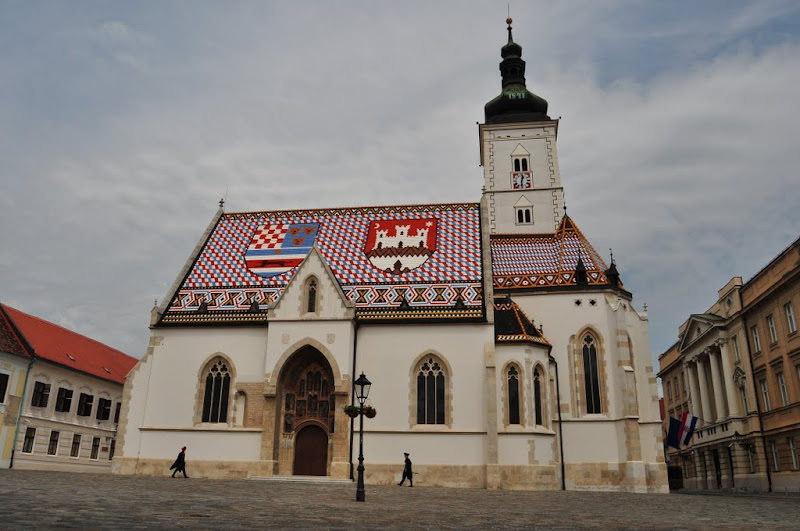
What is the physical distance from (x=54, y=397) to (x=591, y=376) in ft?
102

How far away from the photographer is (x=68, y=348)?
42250mm

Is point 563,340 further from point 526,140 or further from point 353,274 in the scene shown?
point 526,140

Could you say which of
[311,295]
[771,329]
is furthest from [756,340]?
[311,295]

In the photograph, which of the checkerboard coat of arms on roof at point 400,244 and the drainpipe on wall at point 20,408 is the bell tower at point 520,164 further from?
the drainpipe on wall at point 20,408

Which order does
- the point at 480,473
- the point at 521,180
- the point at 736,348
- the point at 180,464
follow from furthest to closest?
the point at 521,180 < the point at 736,348 < the point at 180,464 < the point at 480,473

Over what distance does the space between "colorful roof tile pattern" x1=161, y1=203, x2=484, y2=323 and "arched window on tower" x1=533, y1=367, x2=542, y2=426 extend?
12.5 ft

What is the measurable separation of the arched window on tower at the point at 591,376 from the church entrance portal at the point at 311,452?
12463 mm

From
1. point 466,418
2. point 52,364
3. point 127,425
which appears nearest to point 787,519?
point 466,418

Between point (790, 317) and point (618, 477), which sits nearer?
point (618, 477)

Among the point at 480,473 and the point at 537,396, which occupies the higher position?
the point at 537,396

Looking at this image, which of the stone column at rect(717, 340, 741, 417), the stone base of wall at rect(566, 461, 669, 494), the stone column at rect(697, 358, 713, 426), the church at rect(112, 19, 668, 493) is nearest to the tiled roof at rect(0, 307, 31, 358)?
the church at rect(112, 19, 668, 493)

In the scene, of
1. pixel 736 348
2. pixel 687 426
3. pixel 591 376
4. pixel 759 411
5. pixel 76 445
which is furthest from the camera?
pixel 736 348

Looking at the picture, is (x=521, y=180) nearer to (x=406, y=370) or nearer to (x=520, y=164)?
(x=520, y=164)

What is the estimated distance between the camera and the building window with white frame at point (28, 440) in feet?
117
